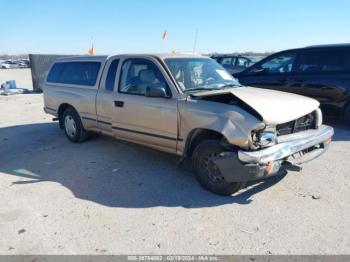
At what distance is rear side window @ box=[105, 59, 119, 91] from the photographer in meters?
5.18

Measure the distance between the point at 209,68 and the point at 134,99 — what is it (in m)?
1.36

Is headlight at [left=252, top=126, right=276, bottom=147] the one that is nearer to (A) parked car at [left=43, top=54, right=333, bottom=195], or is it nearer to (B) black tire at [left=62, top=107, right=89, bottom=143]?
(A) parked car at [left=43, top=54, right=333, bottom=195]

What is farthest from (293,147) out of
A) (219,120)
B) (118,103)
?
(118,103)

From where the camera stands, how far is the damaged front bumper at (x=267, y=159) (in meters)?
3.39

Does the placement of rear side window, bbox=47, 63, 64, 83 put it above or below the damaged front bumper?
above

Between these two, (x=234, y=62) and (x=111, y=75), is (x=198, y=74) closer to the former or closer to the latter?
(x=111, y=75)

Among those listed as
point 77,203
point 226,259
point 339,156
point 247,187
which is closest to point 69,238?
point 77,203

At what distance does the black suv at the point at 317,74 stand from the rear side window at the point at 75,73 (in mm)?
4459

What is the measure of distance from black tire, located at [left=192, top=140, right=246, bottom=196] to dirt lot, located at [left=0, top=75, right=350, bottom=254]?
118 millimetres

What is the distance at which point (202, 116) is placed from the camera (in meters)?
3.84

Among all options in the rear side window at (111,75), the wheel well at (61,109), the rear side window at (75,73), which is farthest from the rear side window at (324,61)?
the wheel well at (61,109)

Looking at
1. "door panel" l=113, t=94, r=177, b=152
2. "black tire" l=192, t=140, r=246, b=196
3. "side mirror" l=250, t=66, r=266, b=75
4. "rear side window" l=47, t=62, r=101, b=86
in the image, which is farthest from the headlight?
"side mirror" l=250, t=66, r=266, b=75

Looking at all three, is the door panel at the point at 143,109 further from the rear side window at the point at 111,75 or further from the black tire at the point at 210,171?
the black tire at the point at 210,171

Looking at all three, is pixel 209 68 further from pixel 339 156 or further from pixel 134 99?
pixel 339 156
